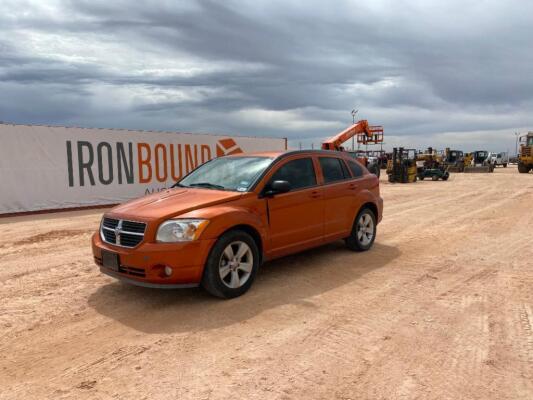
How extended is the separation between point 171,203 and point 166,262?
31.2 inches

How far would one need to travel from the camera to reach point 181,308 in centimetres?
463

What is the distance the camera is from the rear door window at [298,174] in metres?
5.74

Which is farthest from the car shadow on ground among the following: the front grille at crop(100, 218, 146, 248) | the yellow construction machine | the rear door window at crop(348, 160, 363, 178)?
the yellow construction machine

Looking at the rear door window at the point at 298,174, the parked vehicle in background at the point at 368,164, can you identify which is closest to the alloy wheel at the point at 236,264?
the rear door window at the point at 298,174

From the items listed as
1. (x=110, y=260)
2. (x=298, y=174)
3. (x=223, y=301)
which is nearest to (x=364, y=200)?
(x=298, y=174)

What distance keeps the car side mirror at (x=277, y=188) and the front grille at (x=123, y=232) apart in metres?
1.58

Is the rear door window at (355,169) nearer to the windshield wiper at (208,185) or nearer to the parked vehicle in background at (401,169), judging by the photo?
the windshield wiper at (208,185)

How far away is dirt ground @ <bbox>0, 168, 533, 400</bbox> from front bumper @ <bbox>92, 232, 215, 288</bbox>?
1.10 ft

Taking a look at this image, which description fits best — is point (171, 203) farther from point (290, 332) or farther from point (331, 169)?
point (331, 169)

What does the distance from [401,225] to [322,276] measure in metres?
4.64

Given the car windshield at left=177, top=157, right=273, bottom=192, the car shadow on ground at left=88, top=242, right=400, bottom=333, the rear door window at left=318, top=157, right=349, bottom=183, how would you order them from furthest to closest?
the rear door window at left=318, top=157, right=349, bottom=183 < the car windshield at left=177, top=157, right=273, bottom=192 < the car shadow on ground at left=88, top=242, right=400, bottom=333

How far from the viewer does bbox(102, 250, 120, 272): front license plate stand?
4.67 meters

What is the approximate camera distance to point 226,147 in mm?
19172

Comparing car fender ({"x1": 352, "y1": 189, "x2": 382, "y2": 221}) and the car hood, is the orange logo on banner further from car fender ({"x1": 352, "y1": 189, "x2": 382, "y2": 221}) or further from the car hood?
the car hood
